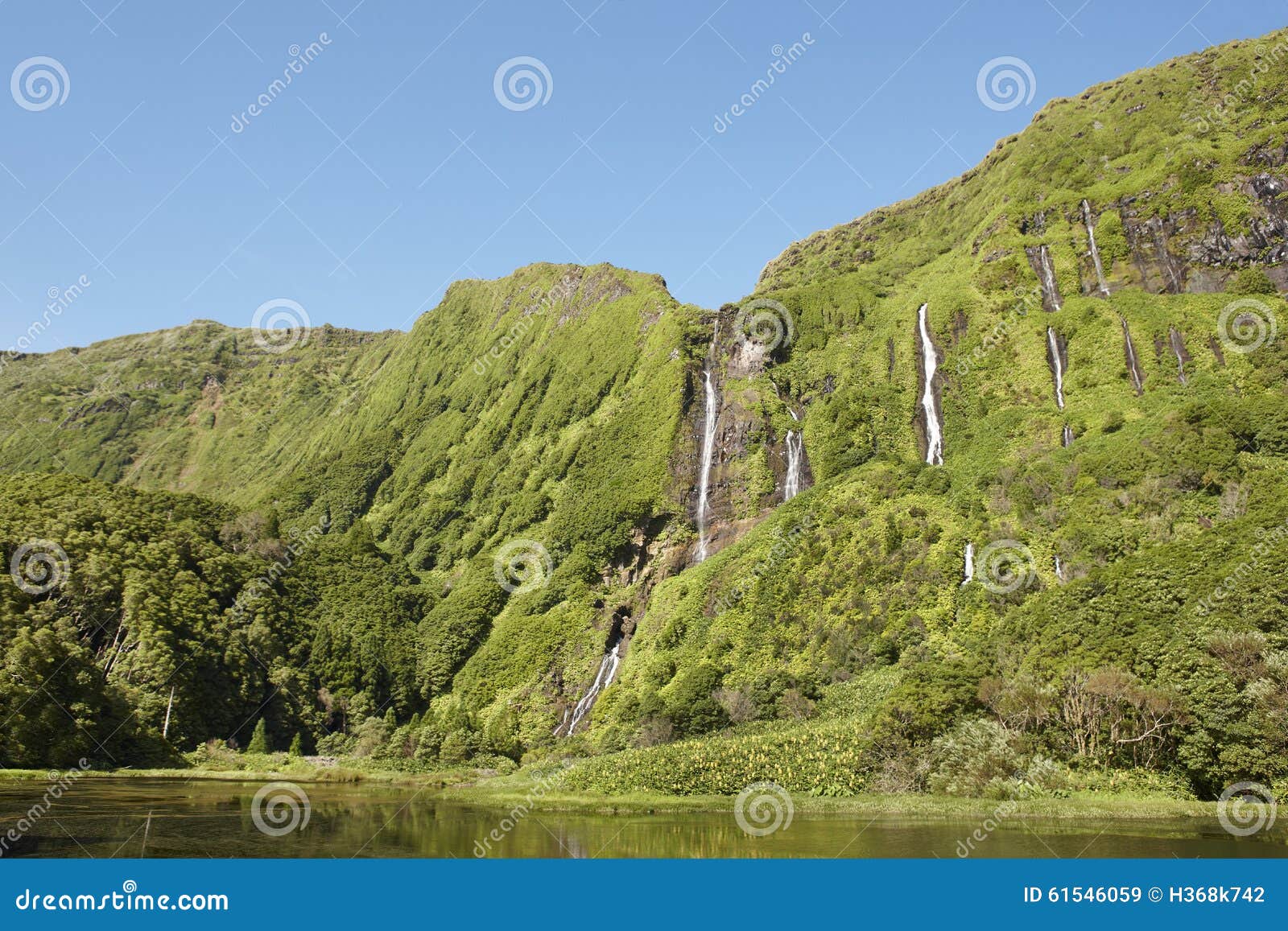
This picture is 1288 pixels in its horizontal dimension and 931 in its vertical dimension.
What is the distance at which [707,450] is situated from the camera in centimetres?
9400

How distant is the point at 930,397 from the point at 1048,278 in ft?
62.5

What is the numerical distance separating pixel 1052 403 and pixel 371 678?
70.0 m

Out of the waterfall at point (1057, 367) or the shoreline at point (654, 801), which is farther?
the waterfall at point (1057, 367)

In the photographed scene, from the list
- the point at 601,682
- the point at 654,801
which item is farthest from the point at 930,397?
the point at 654,801

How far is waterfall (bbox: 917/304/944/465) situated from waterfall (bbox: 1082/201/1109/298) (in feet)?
58.4

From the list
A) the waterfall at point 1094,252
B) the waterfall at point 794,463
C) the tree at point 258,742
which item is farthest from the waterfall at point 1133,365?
the tree at point 258,742

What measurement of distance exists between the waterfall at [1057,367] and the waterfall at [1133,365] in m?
5.61

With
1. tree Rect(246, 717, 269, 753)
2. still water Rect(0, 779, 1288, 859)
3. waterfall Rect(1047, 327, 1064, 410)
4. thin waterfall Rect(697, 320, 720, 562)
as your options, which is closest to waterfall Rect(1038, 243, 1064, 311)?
waterfall Rect(1047, 327, 1064, 410)

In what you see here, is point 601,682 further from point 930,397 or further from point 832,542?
point 930,397

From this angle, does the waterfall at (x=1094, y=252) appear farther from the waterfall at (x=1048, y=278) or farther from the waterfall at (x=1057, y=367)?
the waterfall at (x=1057, y=367)

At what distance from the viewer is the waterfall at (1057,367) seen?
268 feet

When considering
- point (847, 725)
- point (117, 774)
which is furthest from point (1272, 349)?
point (117, 774)

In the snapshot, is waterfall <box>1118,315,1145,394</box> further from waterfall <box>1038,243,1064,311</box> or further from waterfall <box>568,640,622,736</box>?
waterfall <box>568,640,622,736</box>

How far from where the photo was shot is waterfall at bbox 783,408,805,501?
293 feet
